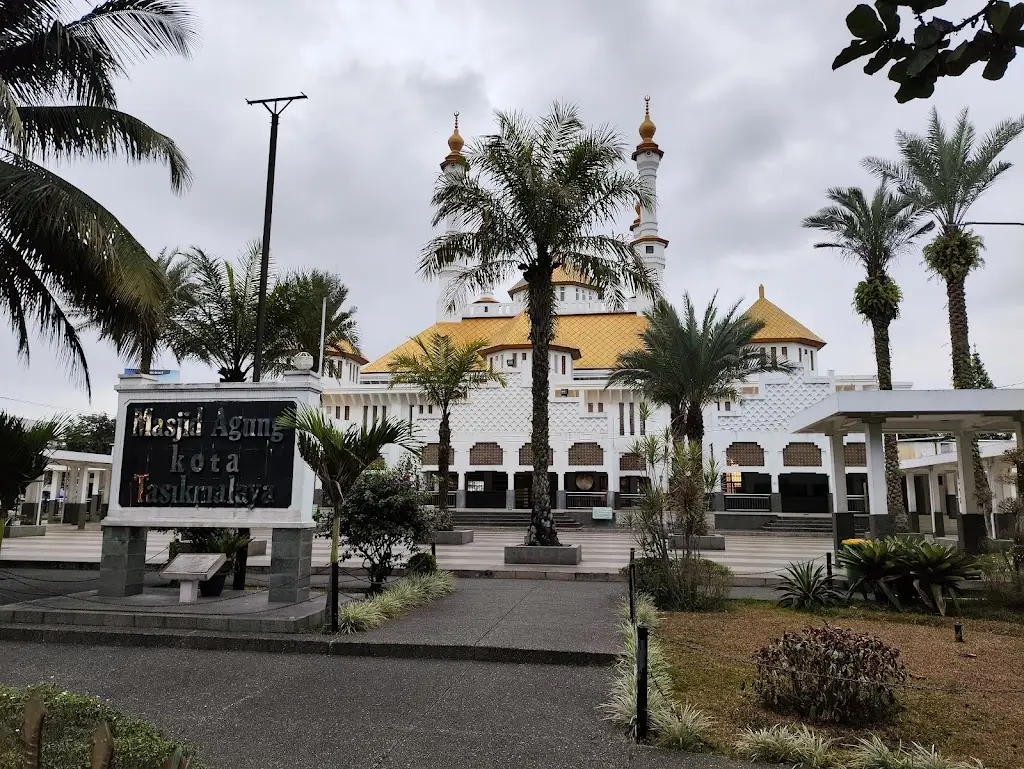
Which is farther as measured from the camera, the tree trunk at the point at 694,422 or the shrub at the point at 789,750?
the tree trunk at the point at 694,422

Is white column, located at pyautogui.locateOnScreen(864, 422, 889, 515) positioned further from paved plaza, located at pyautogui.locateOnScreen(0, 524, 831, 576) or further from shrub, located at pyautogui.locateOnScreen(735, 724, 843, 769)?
shrub, located at pyautogui.locateOnScreen(735, 724, 843, 769)

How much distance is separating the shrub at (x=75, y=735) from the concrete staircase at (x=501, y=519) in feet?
100

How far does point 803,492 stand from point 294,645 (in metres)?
34.9

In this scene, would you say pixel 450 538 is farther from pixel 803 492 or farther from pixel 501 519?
pixel 803 492

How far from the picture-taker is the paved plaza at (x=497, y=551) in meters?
16.7

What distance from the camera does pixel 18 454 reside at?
423 inches

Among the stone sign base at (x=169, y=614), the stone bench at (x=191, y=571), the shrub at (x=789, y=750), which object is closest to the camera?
the shrub at (x=789, y=750)

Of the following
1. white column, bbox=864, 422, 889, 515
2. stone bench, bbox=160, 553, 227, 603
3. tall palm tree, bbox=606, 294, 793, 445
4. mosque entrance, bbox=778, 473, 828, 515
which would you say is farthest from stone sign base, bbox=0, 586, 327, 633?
mosque entrance, bbox=778, 473, 828, 515

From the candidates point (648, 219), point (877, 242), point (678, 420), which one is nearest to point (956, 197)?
point (877, 242)

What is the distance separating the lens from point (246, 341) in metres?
21.4

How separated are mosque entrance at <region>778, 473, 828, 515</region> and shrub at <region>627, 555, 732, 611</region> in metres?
27.7

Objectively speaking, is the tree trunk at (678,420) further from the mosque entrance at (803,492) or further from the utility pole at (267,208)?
the utility pole at (267,208)

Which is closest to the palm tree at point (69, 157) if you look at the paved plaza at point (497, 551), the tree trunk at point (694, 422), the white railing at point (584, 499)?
the paved plaza at point (497, 551)

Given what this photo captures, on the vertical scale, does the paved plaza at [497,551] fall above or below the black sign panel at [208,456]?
below
